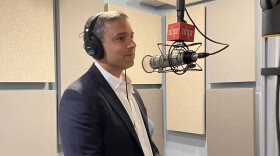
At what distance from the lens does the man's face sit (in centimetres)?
103

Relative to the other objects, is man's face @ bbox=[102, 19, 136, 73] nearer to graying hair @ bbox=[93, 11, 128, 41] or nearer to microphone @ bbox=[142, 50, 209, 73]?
graying hair @ bbox=[93, 11, 128, 41]

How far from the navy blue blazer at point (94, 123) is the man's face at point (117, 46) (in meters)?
0.10

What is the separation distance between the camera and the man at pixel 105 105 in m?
0.85

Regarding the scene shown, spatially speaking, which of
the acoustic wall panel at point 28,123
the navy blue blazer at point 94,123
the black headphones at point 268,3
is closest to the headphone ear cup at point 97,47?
the navy blue blazer at point 94,123

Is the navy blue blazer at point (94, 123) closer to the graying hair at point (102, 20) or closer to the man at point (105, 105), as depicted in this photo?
the man at point (105, 105)

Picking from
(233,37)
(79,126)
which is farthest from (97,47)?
(233,37)

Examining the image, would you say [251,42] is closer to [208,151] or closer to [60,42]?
[208,151]

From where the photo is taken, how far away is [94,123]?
0.86 metres

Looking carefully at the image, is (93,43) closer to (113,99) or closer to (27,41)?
(113,99)

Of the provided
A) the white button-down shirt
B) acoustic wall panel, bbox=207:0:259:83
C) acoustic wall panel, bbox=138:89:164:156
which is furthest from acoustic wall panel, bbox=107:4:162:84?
the white button-down shirt

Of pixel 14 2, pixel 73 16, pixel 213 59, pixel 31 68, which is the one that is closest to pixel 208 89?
pixel 213 59

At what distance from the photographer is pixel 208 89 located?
7.34 feet

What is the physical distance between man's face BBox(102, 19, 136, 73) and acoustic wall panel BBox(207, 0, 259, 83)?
1.26 m

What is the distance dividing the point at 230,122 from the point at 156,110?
0.75 metres
